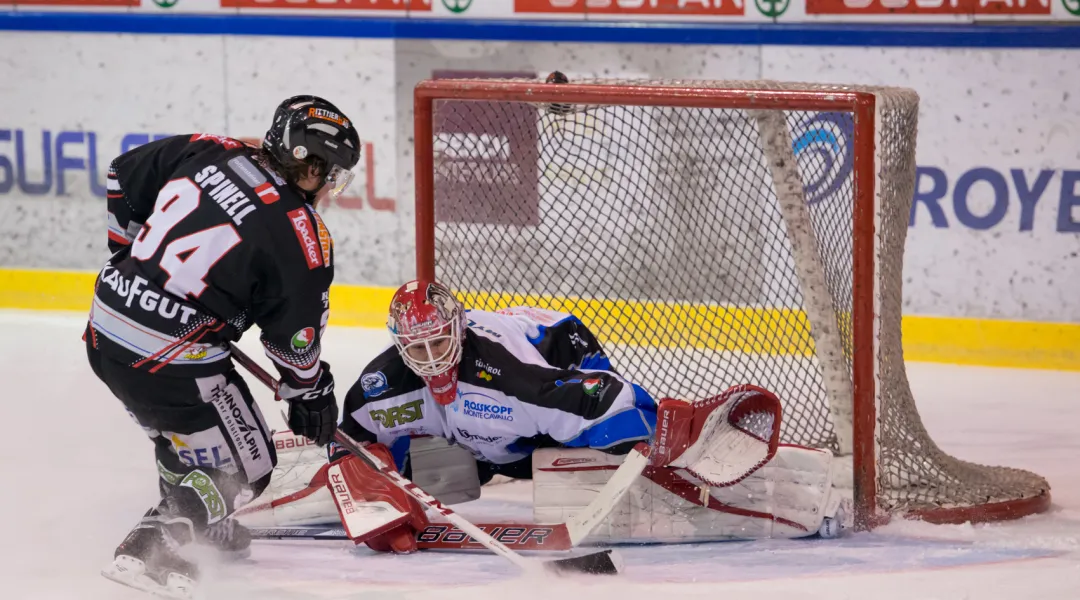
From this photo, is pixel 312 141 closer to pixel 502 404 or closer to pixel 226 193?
pixel 226 193

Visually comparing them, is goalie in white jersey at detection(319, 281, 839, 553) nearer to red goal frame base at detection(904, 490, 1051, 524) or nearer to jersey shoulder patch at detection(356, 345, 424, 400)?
jersey shoulder patch at detection(356, 345, 424, 400)

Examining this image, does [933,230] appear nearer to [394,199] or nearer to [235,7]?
[394,199]

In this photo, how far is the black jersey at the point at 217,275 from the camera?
2.69 meters

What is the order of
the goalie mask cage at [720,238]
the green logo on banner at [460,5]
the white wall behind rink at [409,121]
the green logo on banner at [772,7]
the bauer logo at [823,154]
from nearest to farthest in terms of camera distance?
1. the goalie mask cage at [720,238]
2. the bauer logo at [823,154]
3. the white wall behind rink at [409,121]
4. the green logo on banner at [772,7]
5. the green logo on banner at [460,5]

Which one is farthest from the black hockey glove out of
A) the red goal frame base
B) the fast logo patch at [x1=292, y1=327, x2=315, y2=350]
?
the red goal frame base

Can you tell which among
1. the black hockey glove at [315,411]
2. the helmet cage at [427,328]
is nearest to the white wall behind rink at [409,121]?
the helmet cage at [427,328]

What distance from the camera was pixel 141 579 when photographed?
2.73m

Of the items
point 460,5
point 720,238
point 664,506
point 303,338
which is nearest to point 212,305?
point 303,338

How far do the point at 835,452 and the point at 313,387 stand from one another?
60.3 inches

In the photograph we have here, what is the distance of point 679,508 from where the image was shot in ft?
10.7

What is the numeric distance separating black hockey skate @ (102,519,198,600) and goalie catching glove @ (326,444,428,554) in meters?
0.37

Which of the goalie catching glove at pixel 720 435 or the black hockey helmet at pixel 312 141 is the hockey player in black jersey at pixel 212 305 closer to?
the black hockey helmet at pixel 312 141

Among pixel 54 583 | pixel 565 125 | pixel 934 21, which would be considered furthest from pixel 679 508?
pixel 934 21

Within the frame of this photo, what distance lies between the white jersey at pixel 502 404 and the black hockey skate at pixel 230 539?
0.35 meters
